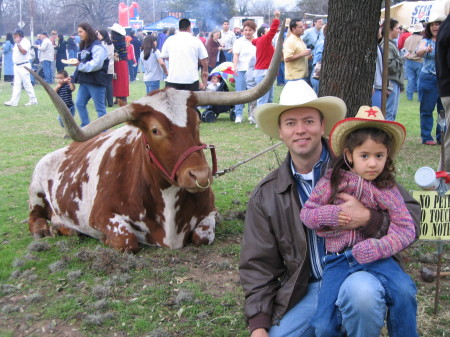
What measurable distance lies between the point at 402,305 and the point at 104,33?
12.1m

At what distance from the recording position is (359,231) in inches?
107

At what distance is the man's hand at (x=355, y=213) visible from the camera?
8.75 ft

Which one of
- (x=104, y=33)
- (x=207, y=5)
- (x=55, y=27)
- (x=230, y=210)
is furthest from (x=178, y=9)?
(x=230, y=210)

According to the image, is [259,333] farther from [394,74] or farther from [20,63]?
[20,63]

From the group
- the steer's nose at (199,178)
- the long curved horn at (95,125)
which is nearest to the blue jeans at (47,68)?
the long curved horn at (95,125)

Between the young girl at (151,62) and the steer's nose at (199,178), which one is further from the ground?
the young girl at (151,62)

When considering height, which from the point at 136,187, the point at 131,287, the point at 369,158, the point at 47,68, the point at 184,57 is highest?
the point at 184,57

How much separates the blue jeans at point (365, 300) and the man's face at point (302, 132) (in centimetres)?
59

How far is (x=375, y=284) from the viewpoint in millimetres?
2598

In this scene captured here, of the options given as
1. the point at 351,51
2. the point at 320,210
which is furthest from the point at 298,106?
the point at 351,51

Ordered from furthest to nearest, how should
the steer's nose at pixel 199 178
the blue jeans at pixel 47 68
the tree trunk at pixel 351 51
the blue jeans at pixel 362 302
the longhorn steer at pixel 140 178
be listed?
the blue jeans at pixel 47 68
the tree trunk at pixel 351 51
the longhorn steer at pixel 140 178
the steer's nose at pixel 199 178
the blue jeans at pixel 362 302

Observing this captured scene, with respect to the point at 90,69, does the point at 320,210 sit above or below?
below

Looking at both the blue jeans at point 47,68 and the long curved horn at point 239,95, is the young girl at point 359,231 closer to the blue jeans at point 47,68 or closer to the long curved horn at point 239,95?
the long curved horn at point 239,95

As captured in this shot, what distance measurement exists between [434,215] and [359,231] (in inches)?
42.3
